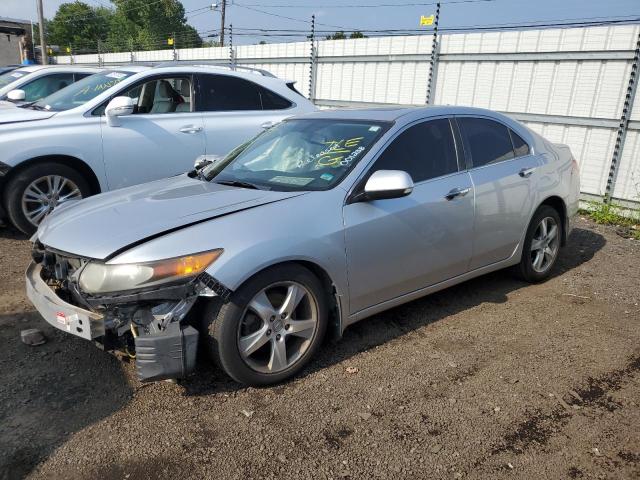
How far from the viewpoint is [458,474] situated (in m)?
2.56

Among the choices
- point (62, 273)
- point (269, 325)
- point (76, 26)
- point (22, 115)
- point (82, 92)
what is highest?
point (76, 26)

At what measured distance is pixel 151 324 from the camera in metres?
2.86

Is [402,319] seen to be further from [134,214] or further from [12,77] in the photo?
[12,77]

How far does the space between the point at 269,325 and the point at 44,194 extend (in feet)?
12.2

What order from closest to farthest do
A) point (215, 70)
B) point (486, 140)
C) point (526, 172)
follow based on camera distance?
point (486, 140), point (526, 172), point (215, 70)

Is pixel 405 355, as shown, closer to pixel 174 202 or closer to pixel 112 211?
pixel 174 202

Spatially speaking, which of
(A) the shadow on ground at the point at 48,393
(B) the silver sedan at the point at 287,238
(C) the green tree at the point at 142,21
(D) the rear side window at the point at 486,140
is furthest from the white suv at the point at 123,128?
(C) the green tree at the point at 142,21

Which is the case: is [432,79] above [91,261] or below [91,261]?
above

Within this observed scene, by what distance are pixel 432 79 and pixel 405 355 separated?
24.2 ft

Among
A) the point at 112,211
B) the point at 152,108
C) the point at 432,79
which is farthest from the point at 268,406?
the point at 432,79

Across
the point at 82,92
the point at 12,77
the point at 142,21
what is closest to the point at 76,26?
the point at 142,21

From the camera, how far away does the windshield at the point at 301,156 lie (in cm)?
A: 362

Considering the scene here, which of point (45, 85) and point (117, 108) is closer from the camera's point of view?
point (117, 108)

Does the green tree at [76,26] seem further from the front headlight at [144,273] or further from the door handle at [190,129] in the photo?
the front headlight at [144,273]
